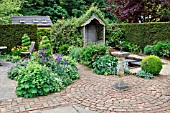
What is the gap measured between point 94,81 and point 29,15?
24360 mm

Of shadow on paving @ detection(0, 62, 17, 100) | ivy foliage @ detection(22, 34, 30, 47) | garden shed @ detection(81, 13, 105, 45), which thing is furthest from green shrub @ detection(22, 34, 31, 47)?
shadow on paving @ detection(0, 62, 17, 100)

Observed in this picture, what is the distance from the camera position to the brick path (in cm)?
382

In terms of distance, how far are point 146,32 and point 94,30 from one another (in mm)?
3571

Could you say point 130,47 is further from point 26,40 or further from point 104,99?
point 104,99

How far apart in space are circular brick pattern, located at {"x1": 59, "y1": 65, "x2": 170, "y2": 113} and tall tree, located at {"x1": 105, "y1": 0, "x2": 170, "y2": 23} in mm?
10054

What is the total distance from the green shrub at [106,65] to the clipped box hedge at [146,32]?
5954 millimetres

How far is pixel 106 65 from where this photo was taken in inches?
269

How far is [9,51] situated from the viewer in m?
11.7

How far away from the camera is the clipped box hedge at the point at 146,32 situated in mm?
11445

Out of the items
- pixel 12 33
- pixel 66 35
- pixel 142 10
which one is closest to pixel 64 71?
pixel 66 35

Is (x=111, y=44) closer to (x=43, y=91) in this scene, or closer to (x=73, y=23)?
(x=73, y=23)

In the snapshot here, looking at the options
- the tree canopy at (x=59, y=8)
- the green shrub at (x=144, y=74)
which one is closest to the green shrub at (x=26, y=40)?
the green shrub at (x=144, y=74)

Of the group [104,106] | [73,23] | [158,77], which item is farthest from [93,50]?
[73,23]

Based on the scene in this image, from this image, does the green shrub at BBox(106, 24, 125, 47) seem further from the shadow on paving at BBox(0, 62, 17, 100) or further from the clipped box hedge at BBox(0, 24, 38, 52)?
the shadow on paving at BBox(0, 62, 17, 100)
